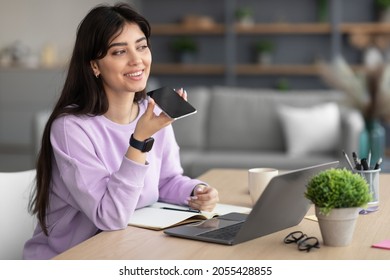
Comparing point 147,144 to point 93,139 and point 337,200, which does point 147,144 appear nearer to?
point 93,139

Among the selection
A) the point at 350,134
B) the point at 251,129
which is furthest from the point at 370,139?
the point at 251,129

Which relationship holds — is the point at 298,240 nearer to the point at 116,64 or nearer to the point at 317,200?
the point at 317,200

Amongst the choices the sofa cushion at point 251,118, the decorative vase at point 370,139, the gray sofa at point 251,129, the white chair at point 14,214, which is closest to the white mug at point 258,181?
the white chair at point 14,214

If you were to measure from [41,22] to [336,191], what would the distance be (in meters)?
6.63

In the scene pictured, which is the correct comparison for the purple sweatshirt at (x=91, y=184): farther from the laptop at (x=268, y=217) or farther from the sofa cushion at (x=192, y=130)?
the sofa cushion at (x=192, y=130)

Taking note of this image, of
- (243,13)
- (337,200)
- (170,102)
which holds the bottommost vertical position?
(337,200)

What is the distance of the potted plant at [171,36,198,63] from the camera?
7762mm

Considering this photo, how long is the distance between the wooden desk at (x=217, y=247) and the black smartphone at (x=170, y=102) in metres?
0.25

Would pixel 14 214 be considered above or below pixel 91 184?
A: below

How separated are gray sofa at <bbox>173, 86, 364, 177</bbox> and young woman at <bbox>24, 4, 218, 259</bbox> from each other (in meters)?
2.84

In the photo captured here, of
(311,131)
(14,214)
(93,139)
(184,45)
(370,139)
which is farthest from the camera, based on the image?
(184,45)

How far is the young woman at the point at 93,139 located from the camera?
5.40 feet

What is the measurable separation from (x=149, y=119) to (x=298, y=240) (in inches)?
16.0

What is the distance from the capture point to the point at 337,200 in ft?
4.52
